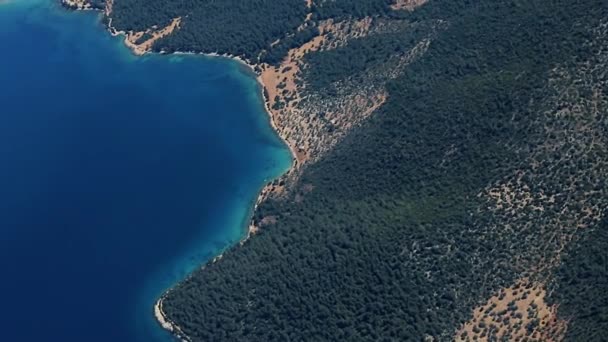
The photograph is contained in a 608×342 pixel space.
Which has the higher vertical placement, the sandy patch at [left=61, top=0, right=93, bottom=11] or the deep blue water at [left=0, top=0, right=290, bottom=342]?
the sandy patch at [left=61, top=0, right=93, bottom=11]

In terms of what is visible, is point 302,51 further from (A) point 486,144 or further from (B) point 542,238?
(B) point 542,238

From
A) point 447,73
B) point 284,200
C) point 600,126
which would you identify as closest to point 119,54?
point 284,200

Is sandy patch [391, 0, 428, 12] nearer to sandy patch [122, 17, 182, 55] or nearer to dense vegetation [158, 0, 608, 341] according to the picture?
dense vegetation [158, 0, 608, 341]

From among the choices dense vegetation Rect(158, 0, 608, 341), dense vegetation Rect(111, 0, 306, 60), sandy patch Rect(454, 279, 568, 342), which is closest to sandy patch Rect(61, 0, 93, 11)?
dense vegetation Rect(111, 0, 306, 60)

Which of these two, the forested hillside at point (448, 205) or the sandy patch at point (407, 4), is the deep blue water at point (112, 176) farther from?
the sandy patch at point (407, 4)

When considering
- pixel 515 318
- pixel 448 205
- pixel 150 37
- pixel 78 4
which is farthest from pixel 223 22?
pixel 515 318

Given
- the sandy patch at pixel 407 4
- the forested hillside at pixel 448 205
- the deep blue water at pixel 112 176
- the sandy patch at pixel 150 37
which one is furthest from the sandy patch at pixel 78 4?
the sandy patch at pixel 407 4

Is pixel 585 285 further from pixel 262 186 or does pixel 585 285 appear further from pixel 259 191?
pixel 262 186
